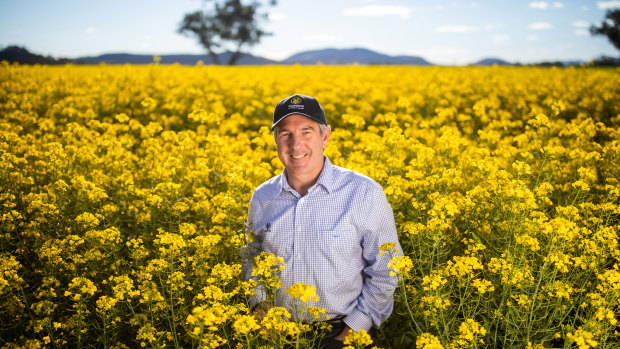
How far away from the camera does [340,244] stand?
2762 millimetres

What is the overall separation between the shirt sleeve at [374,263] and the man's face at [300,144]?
45 centimetres

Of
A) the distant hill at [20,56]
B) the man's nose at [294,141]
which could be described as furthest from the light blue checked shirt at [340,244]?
the distant hill at [20,56]

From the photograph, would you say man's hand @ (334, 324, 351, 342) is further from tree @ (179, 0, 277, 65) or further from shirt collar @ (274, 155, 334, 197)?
tree @ (179, 0, 277, 65)

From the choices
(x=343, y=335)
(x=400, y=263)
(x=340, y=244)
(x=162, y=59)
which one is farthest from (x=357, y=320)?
(x=162, y=59)

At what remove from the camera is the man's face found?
2.88 m

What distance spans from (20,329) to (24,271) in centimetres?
65

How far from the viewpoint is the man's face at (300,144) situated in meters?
2.88

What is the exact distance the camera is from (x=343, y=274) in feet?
9.13

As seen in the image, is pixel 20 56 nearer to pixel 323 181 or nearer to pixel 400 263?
pixel 323 181

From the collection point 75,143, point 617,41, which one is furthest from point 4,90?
point 617,41

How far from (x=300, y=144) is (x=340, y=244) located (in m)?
0.74

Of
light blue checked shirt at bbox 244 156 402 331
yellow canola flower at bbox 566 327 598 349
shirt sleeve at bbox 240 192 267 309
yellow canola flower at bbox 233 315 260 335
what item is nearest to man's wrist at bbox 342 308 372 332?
light blue checked shirt at bbox 244 156 402 331

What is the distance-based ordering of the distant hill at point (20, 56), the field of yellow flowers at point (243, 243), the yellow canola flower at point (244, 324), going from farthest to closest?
the distant hill at point (20, 56)
the field of yellow flowers at point (243, 243)
the yellow canola flower at point (244, 324)

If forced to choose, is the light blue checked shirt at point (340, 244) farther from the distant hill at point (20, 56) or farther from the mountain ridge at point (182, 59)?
the distant hill at point (20, 56)
